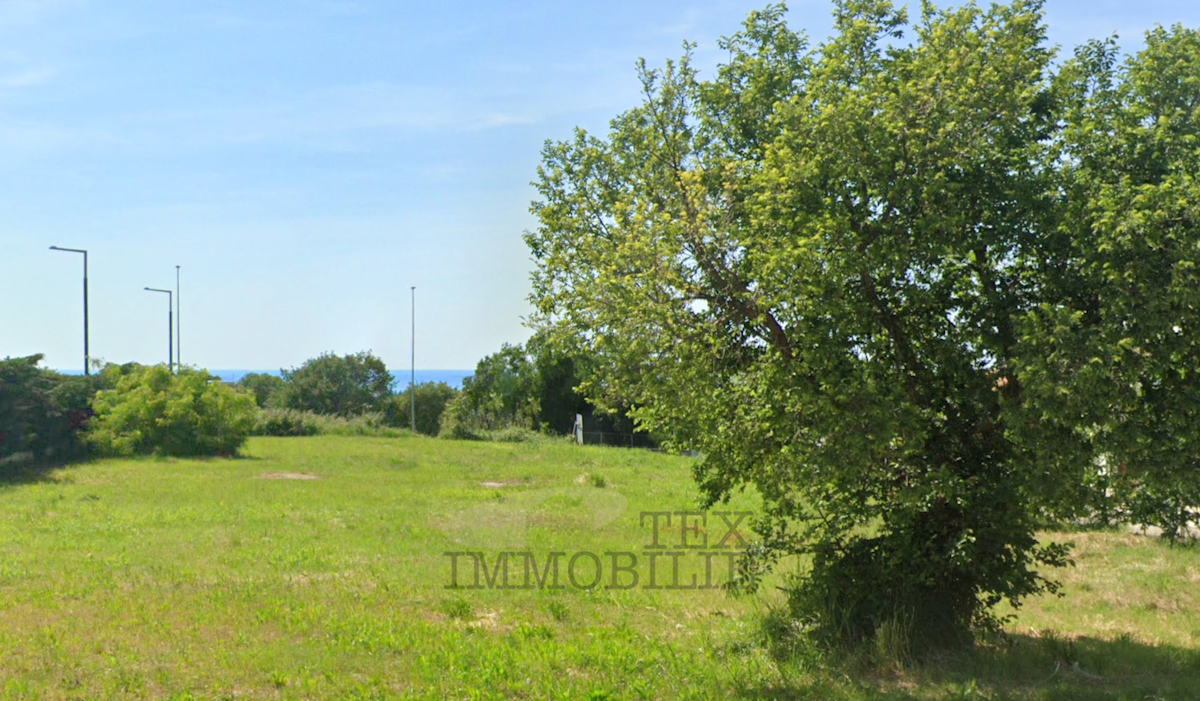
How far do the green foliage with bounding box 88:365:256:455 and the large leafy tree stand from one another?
25808 mm

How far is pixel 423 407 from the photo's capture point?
209 feet

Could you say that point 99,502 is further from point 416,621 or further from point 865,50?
point 865,50

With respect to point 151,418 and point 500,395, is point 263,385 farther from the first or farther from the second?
point 151,418

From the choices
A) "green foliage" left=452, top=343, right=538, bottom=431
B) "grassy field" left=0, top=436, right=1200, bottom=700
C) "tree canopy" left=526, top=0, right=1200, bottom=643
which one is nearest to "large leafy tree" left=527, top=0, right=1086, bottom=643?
"tree canopy" left=526, top=0, right=1200, bottom=643

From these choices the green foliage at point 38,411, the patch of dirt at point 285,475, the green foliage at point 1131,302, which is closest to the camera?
the green foliage at point 1131,302

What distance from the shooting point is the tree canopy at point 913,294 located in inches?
290

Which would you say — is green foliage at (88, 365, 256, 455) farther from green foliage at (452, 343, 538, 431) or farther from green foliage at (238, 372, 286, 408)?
green foliage at (238, 372, 286, 408)

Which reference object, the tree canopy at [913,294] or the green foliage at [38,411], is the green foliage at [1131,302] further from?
the green foliage at [38,411]

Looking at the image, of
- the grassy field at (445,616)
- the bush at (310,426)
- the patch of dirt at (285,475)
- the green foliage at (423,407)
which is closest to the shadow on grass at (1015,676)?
the grassy field at (445,616)

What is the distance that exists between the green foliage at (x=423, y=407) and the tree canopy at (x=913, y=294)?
53886 millimetres

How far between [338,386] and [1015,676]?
62070 millimetres

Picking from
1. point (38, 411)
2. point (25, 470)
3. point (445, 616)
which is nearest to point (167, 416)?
point (38, 411)

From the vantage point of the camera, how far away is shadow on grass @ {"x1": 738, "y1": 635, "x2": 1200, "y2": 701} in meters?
8.09

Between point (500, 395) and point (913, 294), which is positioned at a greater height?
point (913, 294)
